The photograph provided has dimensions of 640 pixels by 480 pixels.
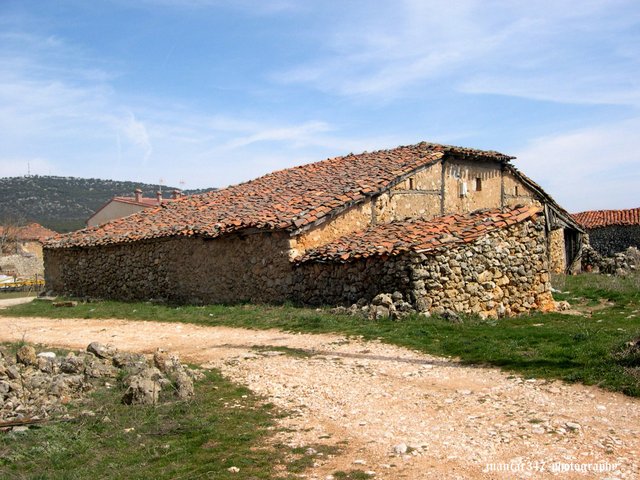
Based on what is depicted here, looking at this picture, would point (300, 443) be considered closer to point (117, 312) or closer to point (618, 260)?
point (117, 312)

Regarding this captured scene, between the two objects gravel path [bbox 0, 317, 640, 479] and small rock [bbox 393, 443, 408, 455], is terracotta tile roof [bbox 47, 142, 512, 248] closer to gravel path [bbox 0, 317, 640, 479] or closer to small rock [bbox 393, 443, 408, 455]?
gravel path [bbox 0, 317, 640, 479]

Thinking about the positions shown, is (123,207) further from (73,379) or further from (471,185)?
(73,379)

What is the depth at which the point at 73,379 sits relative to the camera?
7.22m

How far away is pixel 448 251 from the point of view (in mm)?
12242

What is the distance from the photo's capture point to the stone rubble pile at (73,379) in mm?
6590

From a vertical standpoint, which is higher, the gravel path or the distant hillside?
the distant hillside

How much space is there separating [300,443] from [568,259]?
24.0 m

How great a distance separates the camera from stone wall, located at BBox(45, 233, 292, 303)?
1554 cm

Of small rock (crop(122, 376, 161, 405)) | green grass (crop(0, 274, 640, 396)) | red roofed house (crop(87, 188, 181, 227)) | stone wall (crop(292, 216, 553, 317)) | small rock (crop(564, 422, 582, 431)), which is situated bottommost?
small rock (crop(564, 422, 582, 431))

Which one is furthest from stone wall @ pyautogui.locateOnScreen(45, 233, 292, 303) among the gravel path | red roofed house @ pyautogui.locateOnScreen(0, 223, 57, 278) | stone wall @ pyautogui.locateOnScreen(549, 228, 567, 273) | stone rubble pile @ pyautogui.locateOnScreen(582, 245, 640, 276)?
red roofed house @ pyautogui.locateOnScreen(0, 223, 57, 278)

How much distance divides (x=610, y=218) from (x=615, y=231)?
121 centimetres

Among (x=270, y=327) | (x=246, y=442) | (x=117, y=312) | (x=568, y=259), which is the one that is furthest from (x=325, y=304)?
(x=568, y=259)

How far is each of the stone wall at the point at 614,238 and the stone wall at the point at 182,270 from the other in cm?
2527

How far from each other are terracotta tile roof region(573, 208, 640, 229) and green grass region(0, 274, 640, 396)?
18480mm
